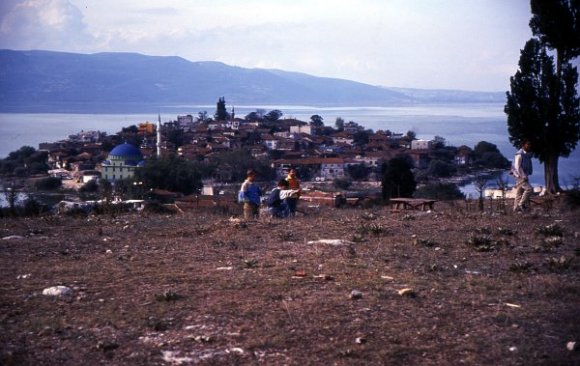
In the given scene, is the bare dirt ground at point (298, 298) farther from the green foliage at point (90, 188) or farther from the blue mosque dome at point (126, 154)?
the blue mosque dome at point (126, 154)

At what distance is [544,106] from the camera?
1576 cm

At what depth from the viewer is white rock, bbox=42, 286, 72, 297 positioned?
5.63 m

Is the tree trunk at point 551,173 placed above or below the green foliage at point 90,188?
above

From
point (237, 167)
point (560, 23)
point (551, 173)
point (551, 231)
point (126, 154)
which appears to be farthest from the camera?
point (126, 154)

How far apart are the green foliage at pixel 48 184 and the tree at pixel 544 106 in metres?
24.0

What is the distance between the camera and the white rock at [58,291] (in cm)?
563

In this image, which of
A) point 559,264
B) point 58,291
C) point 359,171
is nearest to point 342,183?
point 359,171

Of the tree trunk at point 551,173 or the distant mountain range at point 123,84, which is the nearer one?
the tree trunk at point 551,173

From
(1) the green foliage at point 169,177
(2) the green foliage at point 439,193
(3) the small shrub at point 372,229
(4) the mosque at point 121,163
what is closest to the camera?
(3) the small shrub at point 372,229

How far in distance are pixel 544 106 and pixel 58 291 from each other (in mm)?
12866

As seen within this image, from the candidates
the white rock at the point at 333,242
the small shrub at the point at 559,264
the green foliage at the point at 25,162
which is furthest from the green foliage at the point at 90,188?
the small shrub at the point at 559,264

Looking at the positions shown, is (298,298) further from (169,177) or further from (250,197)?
(169,177)

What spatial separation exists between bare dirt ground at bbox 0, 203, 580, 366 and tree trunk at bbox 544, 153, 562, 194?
7474 mm

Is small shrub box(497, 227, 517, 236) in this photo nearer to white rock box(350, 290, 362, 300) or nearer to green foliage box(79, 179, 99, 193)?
white rock box(350, 290, 362, 300)
